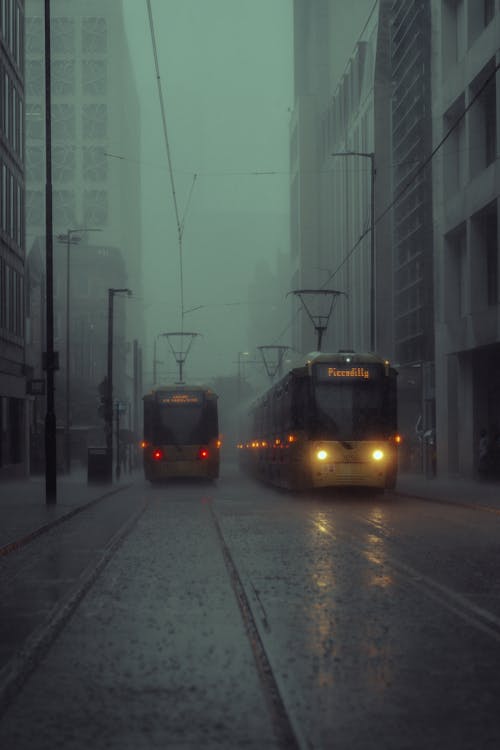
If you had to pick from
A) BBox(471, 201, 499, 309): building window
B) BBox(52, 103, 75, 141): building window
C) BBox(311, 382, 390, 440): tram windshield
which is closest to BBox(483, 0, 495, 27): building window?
BBox(471, 201, 499, 309): building window

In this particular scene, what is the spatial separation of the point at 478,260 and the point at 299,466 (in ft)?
41.6

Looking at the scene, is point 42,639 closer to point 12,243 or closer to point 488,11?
point 488,11

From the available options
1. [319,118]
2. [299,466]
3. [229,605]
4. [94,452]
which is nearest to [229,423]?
[319,118]

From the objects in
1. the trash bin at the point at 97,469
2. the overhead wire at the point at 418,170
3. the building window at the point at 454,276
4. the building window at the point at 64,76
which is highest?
the building window at the point at 64,76

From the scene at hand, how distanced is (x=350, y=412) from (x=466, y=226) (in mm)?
13616

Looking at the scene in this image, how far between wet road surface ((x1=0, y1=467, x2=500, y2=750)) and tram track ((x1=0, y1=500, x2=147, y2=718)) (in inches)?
2.7

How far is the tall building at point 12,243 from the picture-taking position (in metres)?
44.6

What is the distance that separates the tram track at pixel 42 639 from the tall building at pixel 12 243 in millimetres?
32128

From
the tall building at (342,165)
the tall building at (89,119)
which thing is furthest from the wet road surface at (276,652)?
the tall building at (89,119)

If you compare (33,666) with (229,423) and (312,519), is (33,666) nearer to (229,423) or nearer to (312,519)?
(312,519)

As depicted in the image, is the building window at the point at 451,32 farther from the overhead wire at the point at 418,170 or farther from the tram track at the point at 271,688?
the tram track at the point at 271,688

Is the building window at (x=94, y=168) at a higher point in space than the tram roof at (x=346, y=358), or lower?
higher

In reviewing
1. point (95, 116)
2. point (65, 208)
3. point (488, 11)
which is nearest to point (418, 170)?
point (488, 11)

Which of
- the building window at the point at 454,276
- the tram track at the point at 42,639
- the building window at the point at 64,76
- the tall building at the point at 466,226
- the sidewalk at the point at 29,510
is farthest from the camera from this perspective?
the building window at the point at 64,76
